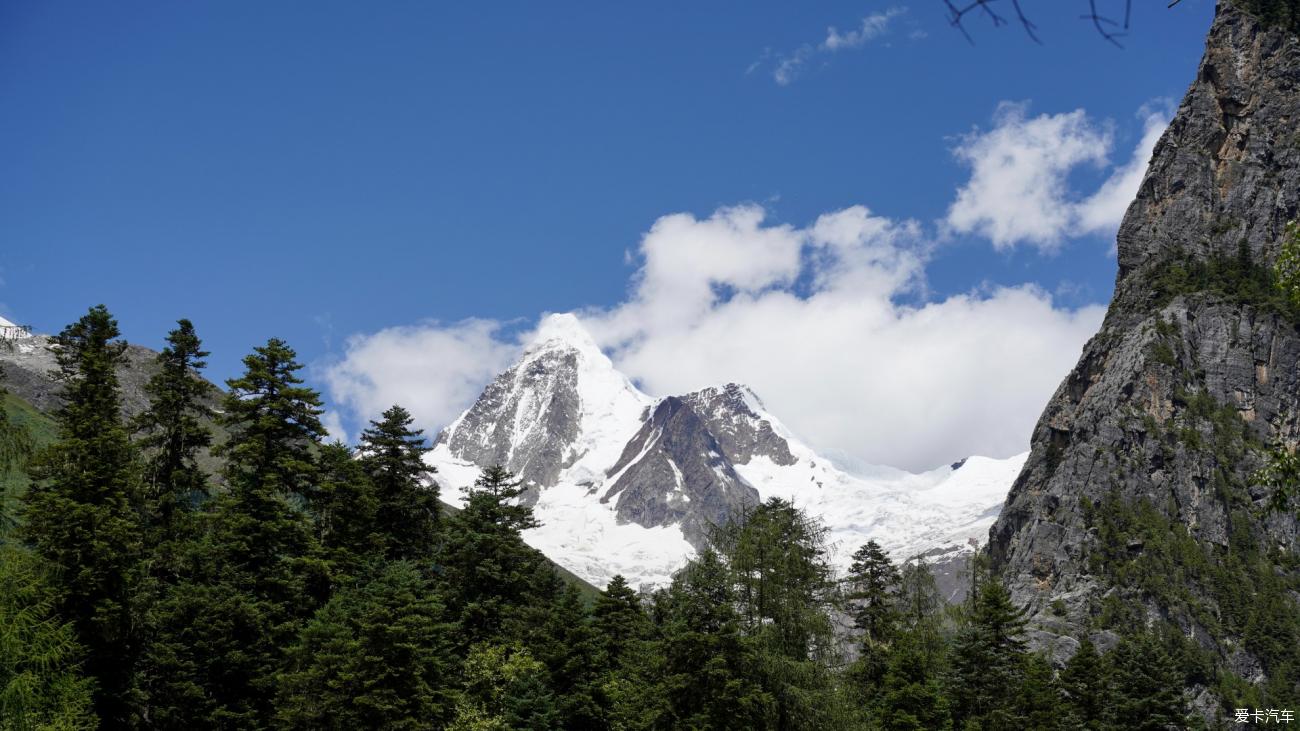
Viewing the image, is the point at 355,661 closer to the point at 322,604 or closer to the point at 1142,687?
the point at 322,604

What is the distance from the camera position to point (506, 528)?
196ft

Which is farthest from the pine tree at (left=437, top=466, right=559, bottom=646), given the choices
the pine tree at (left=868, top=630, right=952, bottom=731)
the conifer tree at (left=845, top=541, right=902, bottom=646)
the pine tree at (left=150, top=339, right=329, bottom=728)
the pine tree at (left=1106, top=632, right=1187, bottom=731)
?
the pine tree at (left=1106, top=632, right=1187, bottom=731)

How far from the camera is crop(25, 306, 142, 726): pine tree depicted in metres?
38.1

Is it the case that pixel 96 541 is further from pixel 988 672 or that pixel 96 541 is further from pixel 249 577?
pixel 988 672

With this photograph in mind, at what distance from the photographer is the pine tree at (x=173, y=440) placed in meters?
50.1

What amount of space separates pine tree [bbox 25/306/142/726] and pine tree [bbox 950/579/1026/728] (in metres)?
45.9

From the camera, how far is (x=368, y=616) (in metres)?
39.5

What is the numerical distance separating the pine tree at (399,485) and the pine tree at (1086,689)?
144ft

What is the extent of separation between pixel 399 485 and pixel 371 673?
74.0 feet

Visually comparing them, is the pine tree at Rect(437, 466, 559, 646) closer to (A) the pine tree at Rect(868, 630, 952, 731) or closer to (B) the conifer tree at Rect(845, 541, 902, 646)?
(A) the pine tree at Rect(868, 630, 952, 731)

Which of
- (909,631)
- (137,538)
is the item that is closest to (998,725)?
(909,631)

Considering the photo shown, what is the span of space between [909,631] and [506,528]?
29.9 metres

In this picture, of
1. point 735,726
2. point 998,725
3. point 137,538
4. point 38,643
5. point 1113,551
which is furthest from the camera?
point 1113,551

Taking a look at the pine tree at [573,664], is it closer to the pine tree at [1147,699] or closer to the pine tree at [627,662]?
the pine tree at [627,662]
